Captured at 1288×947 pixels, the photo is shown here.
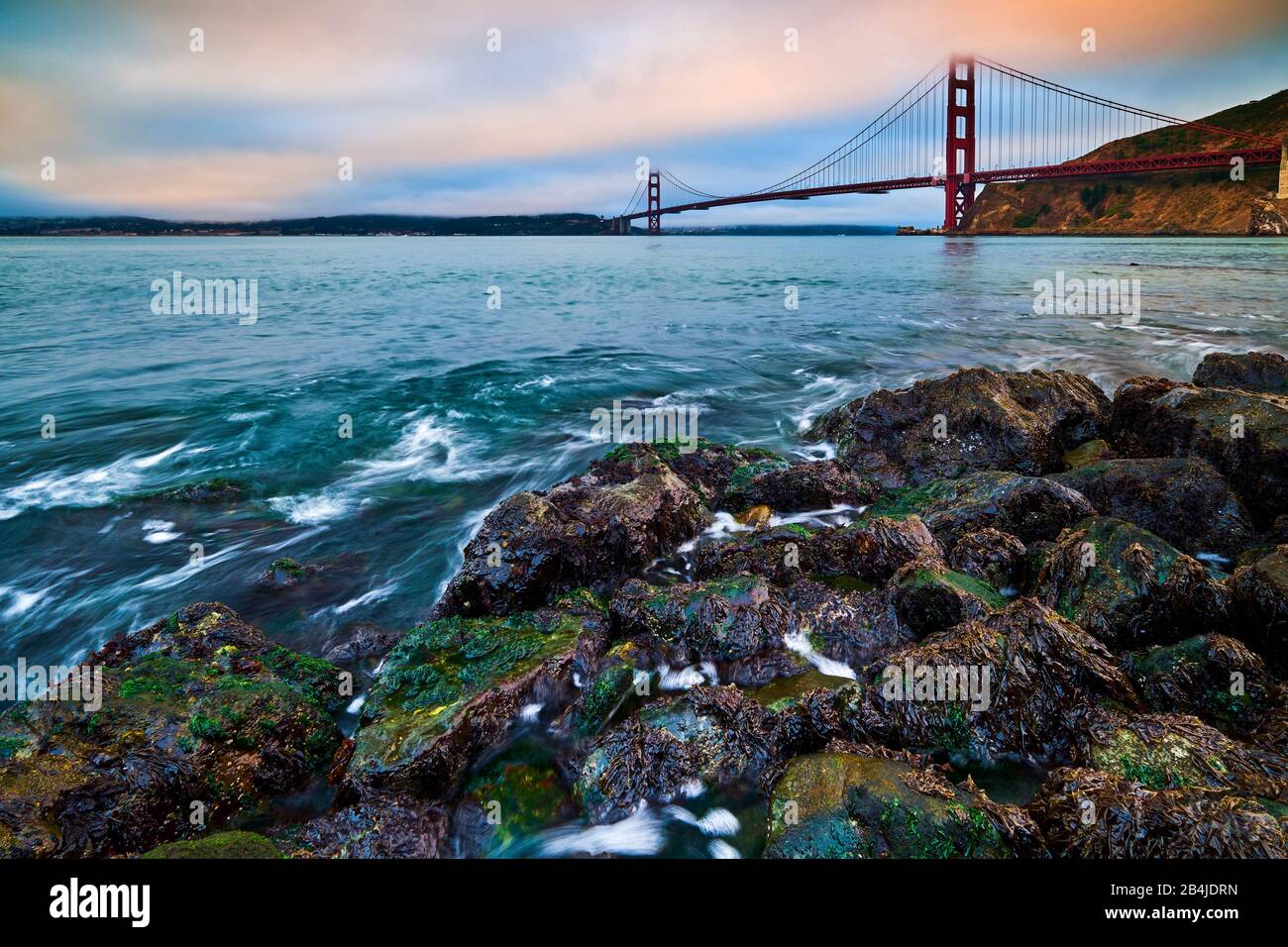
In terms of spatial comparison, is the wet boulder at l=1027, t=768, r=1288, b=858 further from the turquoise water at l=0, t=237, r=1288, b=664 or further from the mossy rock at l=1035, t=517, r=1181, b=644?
the turquoise water at l=0, t=237, r=1288, b=664

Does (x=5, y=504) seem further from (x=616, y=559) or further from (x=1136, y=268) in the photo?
(x=1136, y=268)

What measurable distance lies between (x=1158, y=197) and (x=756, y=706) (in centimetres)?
9088

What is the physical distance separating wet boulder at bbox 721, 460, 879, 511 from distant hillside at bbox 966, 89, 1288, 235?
58642 mm

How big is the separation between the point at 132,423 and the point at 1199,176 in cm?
9168

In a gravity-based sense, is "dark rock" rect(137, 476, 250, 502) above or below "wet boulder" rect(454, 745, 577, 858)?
→ above

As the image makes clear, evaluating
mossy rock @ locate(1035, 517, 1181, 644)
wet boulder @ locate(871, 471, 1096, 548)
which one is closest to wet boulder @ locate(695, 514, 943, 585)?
wet boulder @ locate(871, 471, 1096, 548)

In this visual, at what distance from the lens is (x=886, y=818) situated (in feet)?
8.54

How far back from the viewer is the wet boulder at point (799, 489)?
6648 mm

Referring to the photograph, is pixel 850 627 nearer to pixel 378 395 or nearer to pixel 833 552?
pixel 833 552

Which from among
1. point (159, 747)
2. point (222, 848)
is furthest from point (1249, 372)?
point (159, 747)

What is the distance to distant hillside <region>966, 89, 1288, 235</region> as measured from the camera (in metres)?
59.3

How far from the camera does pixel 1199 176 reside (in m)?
68.2
